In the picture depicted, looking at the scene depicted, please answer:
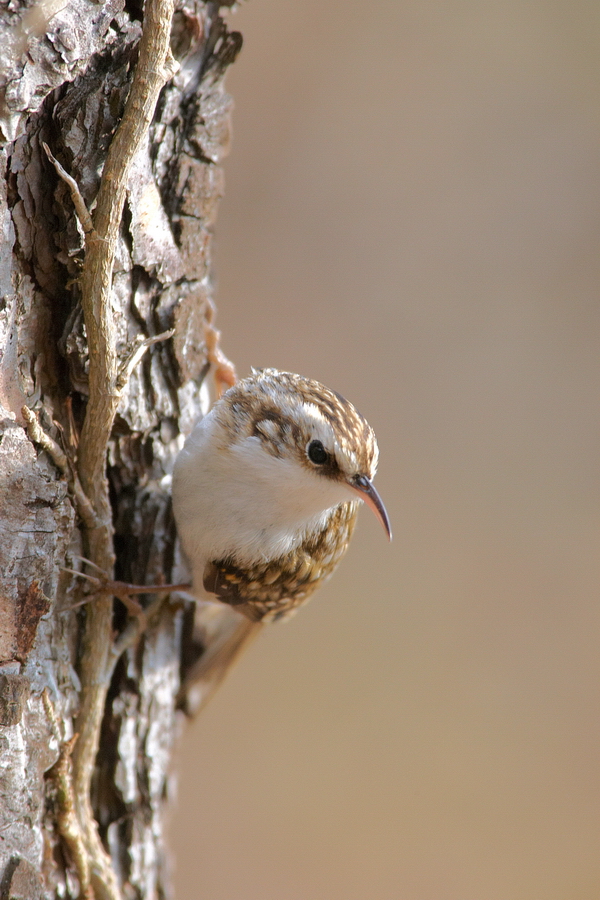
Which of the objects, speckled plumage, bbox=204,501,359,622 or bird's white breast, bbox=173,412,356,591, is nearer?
bird's white breast, bbox=173,412,356,591

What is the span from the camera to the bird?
179 centimetres

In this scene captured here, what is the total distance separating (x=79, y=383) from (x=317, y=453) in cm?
60

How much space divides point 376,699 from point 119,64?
3742 millimetres

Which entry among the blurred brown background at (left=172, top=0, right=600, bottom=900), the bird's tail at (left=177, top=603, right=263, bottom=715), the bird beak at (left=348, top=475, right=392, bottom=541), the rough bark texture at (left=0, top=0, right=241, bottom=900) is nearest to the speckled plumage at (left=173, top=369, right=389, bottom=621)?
the bird beak at (left=348, top=475, right=392, bottom=541)

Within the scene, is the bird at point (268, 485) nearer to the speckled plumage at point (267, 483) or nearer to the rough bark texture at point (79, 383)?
the speckled plumage at point (267, 483)

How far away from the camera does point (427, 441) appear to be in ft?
15.2

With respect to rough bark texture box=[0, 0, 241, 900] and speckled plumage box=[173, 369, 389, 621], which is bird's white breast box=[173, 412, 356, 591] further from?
rough bark texture box=[0, 0, 241, 900]

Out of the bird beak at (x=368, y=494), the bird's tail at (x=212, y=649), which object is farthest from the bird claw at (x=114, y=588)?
the bird beak at (x=368, y=494)

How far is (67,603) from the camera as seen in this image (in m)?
1.76

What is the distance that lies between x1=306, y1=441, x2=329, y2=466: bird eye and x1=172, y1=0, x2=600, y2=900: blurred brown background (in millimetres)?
2530

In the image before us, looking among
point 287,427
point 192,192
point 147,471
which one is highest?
point 192,192

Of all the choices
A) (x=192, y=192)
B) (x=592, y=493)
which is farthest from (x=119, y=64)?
(x=592, y=493)

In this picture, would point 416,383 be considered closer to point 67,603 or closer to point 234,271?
point 234,271

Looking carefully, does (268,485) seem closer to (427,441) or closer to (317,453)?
(317,453)
